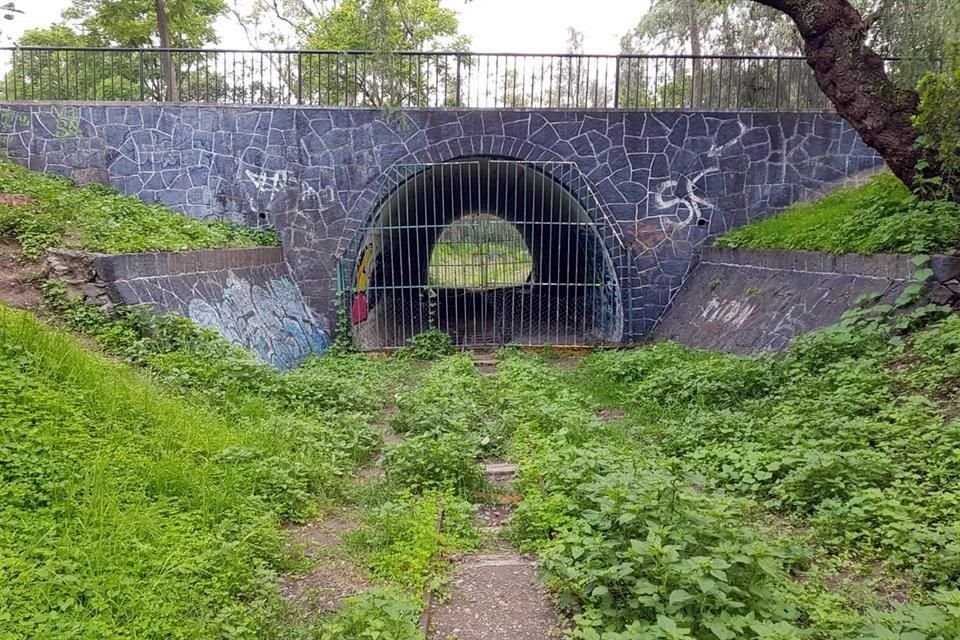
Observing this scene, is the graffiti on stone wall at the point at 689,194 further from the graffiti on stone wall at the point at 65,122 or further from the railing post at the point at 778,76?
the graffiti on stone wall at the point at 65,122

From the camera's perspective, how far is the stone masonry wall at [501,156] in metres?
10.8

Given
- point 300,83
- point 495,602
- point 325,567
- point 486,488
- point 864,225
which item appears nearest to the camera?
point 495,602

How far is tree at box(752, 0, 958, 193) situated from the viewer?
7480mm

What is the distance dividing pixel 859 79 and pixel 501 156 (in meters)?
5.15

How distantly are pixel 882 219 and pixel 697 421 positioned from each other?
3707mm

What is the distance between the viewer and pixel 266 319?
9328 mm

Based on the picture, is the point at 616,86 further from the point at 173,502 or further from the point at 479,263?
the point at 173,502

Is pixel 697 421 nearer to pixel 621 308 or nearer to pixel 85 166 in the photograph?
pixel 621 308

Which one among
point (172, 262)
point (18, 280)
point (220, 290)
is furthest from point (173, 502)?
point (220, 290)

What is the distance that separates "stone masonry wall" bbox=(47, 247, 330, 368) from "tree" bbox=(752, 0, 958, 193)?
723 centimetres

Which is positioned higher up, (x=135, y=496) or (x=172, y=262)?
Result: (x=172, y=262)

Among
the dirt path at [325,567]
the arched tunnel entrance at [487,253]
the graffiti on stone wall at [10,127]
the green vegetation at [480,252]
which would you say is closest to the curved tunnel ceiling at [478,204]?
the arched tunnel entrance at [487,253]

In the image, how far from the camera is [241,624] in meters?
2.91

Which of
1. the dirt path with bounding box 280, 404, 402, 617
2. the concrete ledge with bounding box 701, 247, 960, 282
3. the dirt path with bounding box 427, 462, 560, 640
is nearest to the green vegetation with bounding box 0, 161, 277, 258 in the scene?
the dirt path with bounding box 280, 404, 402, 617
